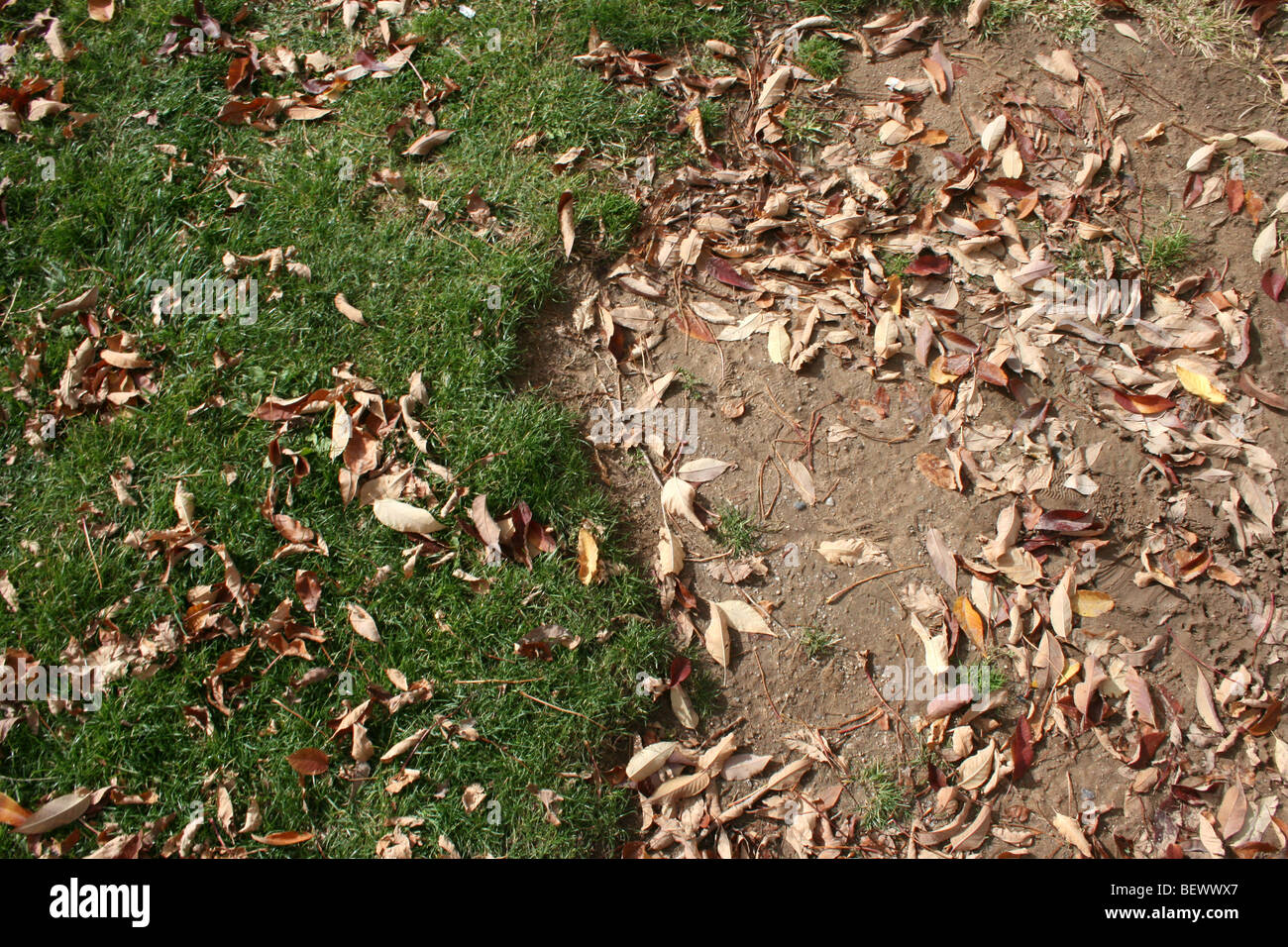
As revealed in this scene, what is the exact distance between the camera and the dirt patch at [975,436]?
281cm

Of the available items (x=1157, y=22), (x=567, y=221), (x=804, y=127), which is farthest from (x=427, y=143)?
(x=1157, y=22)

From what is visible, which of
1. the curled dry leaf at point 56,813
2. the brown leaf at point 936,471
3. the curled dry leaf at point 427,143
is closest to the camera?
the curled dry leaf at point 56,813

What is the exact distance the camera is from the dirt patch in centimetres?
281

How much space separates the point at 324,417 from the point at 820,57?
109 inches

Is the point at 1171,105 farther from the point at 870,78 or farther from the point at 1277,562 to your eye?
the point at 1277,562

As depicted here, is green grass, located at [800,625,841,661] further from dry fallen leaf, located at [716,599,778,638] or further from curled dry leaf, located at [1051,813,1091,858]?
curled dry leaf, located at [1051,813,1091,858]

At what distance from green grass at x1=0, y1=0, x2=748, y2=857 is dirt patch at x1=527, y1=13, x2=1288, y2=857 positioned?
252mm

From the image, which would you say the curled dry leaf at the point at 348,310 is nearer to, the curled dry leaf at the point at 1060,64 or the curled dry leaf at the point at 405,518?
the curled dry leaf at the point at 405,518

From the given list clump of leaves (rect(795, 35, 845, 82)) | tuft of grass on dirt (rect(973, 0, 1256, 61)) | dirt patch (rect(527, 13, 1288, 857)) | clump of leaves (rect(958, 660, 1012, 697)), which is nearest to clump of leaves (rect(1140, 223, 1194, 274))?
dirt patch (rect(527, 13, 1288, 857))

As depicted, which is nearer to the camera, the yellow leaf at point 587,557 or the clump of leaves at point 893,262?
the yellow leaf at point 587,557

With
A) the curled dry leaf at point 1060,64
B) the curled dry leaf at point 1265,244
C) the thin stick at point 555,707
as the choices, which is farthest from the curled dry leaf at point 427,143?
the curled dry leaf at point 1265,244

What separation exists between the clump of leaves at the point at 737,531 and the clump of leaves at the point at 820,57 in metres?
2.16

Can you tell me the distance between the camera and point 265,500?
3025 millimetres

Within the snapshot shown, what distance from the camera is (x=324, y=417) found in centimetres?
315
